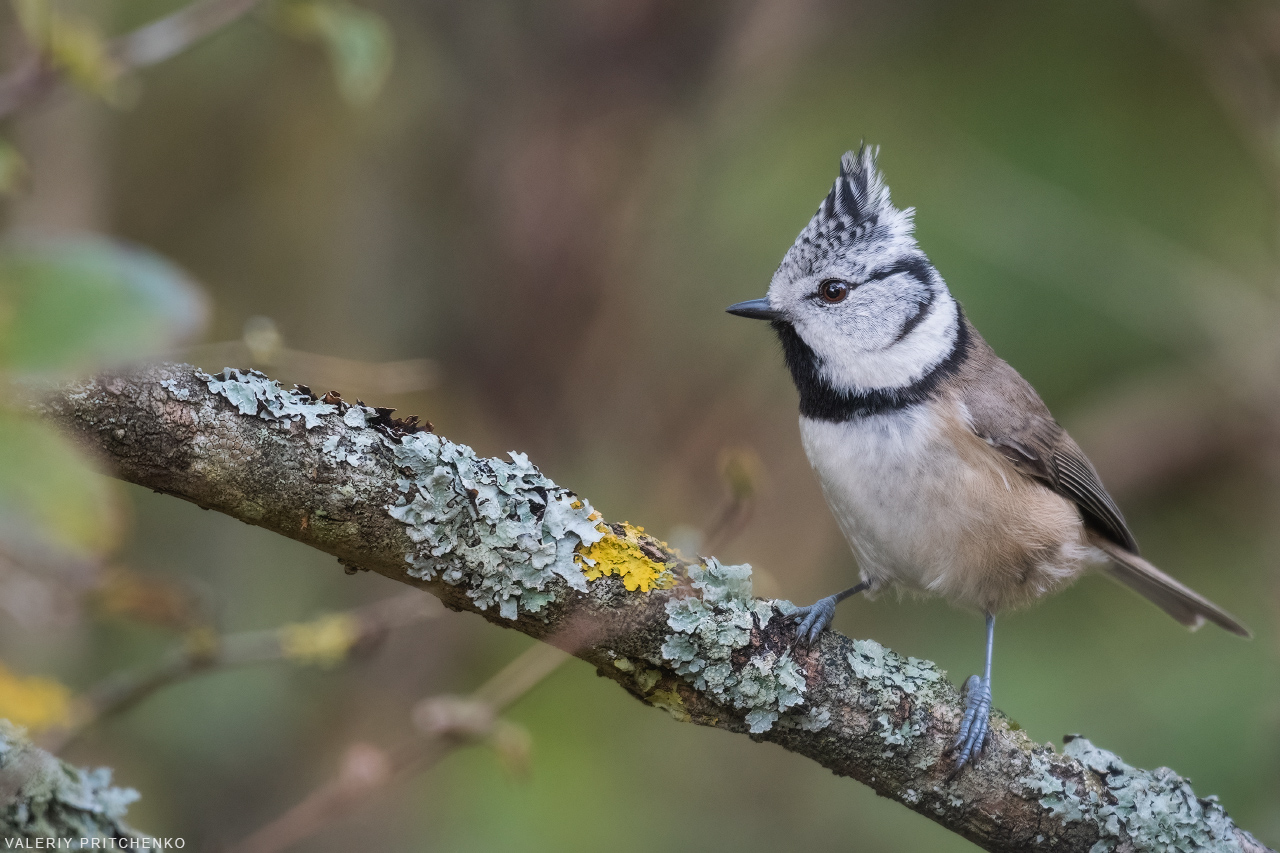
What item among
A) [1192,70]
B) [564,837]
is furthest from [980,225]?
[564,837]

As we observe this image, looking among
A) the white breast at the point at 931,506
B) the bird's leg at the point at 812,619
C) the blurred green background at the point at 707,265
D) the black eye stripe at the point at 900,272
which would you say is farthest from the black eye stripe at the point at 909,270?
the bird's leg at the point at 812,619

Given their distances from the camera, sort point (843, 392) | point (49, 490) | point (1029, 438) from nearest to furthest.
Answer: point (49, 490) → point (843, 392) → point (1029, 438)

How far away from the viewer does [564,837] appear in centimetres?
352

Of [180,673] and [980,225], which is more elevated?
[980,225]

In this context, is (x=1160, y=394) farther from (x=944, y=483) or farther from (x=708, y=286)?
(x=944, y=483)

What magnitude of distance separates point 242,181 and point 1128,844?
4252 millimetres

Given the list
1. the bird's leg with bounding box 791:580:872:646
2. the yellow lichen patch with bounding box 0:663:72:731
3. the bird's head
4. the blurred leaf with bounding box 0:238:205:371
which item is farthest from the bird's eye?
the blurred leaf with bounding box 0:238:205:371

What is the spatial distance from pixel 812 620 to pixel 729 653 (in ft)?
1.13

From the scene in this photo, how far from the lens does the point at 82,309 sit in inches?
29.4

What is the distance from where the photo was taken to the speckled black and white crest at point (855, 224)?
302 centimetres

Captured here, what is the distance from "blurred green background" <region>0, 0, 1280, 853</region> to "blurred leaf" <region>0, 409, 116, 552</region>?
3274mm

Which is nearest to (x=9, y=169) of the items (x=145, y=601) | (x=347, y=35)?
(x=347, y=35)

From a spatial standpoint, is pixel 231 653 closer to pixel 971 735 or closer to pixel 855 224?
pixel 971 735

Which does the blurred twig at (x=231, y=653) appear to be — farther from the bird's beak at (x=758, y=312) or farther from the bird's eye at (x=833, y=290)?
the bird's eye at (x=833, y=290)
